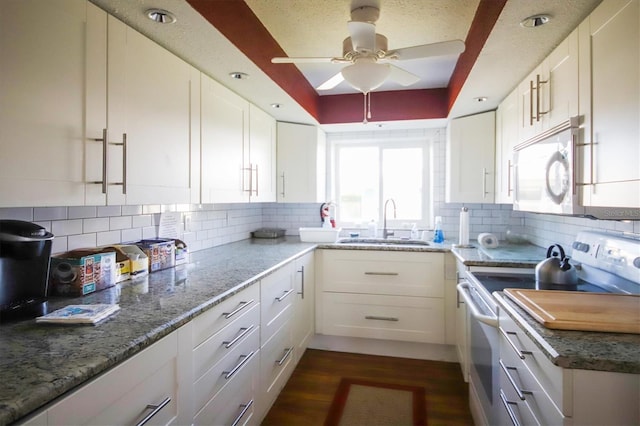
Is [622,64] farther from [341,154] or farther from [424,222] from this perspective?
[341,154]

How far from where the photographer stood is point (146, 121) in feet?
4.97

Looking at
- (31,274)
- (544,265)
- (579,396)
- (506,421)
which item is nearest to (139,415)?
(31,274)

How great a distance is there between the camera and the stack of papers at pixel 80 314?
104 centimetres

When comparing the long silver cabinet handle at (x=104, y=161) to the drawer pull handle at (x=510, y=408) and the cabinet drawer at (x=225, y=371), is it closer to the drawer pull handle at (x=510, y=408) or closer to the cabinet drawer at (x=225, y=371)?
the cabinet drawer at (x=225, y=371)

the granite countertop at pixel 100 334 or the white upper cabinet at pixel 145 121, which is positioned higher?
the white upper cabinet at pixel 145 121

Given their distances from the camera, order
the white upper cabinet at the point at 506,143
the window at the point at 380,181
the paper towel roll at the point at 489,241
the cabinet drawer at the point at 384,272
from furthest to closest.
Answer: the window at the point at 380,181 < the cabinet drawer at the point at 384,272 < the paper towel roll at the point at 489,241 < the white upper cabinet at the point at 506,143

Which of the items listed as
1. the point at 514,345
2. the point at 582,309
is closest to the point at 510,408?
the point at 514,345

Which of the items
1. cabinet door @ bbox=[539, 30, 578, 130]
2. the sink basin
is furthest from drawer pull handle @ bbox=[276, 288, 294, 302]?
cabinet door @ bbox=[539, 30, 578, 130]

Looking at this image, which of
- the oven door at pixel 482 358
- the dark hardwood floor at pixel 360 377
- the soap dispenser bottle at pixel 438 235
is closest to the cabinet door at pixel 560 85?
the oven door at pixel 482 358

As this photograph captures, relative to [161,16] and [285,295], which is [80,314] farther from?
[285,295]

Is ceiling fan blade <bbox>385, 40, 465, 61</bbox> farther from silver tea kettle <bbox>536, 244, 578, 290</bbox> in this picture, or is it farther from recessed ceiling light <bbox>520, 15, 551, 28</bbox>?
silver tea kettle <bbox>536, 244, 578, 290</bbox>

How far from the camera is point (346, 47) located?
181cm

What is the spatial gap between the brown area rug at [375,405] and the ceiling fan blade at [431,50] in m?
1.93

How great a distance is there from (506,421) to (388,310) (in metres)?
1.47
